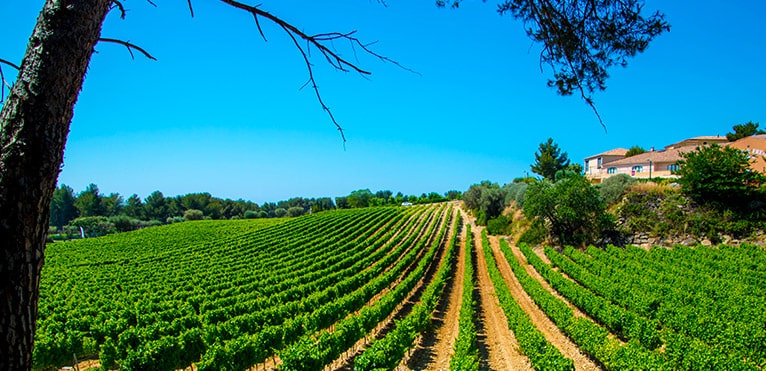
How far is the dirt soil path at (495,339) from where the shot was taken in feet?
35.4

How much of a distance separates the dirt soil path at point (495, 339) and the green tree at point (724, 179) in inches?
686

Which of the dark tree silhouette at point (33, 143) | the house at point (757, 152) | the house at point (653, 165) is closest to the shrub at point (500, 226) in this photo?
the house at point (653, 165)

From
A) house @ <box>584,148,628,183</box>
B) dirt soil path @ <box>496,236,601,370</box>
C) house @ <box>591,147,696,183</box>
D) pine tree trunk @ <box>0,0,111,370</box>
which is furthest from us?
house @ <box>584,148,628,183</box>

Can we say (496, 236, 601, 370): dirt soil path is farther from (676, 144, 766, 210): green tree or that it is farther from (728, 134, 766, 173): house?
(728, 134, 766, 173): house

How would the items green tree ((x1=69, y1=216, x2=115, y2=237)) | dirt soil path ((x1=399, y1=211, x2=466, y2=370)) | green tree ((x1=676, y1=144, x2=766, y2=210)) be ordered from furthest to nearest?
green tree ((x1=69, y1=216, x2=115, y2=237)) → green tree ((x1=676, y1=144, x2=766, y2=210)) → dirt soil path ((x1=399, y1=211, x2=466, y2=370))

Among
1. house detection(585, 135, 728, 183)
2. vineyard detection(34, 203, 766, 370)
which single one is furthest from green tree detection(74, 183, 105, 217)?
house detection(585, 135, 728, 183)

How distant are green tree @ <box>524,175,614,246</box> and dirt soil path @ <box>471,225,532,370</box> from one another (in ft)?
39.3

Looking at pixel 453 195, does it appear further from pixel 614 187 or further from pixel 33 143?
pixel 33 143

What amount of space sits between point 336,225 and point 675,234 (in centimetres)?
3788

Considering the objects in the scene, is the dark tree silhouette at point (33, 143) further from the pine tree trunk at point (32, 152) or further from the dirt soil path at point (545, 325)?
the dirt soil path at point (545, 325)

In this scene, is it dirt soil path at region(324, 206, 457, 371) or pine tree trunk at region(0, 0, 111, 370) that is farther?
dirt soil path at region(324, 206, 457, 371)

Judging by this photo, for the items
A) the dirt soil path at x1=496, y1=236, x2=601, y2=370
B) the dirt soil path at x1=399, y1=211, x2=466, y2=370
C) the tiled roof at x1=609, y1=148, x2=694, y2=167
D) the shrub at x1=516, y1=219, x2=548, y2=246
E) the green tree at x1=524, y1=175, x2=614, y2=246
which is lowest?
the dirt soil path at x1=399, y1=211, x2=466, y2=370

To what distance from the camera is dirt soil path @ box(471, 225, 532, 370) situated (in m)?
10.8

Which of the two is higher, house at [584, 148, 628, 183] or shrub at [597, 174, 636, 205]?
house at [584, 148, 628, 183]
